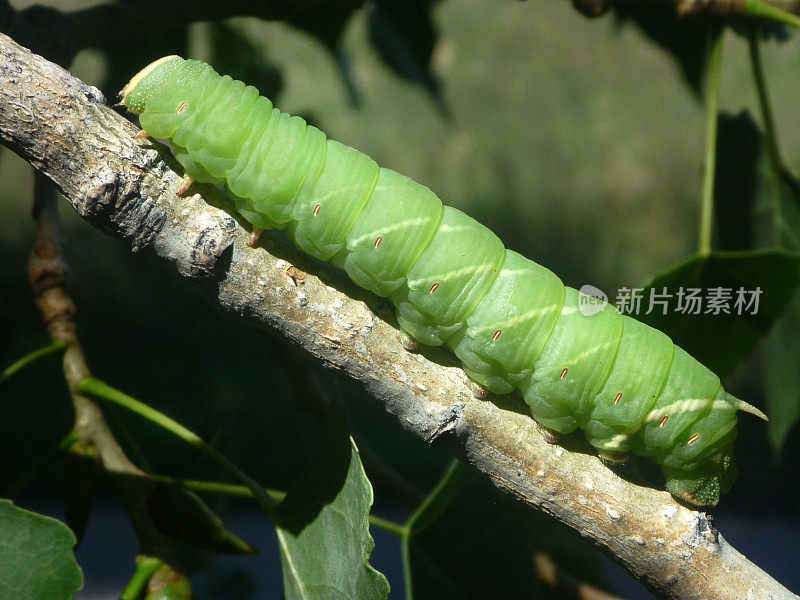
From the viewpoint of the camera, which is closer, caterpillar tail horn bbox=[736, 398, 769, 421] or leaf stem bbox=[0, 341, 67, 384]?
caterpillar tail horn bbox=[736, 398, 769, 421]

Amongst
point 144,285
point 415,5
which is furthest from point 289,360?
point 144,285

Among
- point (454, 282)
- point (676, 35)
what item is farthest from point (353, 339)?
point (676, 35)

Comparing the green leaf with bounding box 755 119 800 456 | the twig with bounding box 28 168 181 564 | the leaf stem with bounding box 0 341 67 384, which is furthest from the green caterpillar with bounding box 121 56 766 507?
the green leaf with bounding box 755 119 800 456

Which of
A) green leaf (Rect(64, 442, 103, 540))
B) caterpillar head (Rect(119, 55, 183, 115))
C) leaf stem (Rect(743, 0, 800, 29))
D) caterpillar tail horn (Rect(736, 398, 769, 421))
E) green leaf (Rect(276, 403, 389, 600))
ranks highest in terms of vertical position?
leaf stem (Rect(743, 0, 800, 29))

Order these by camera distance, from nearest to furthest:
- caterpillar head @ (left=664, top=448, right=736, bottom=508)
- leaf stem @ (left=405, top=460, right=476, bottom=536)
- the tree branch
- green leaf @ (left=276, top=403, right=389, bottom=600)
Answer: the tree branch < green leaf @ (left=276, top=403, right=389, bottom=600) < caterpillar head @ (left=664, top=448, right=736, bottom=508) < leaf stem @ (left=405, top=460, right=476, bottom=536)

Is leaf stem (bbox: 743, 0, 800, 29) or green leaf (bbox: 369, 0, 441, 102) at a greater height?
leaf stem (bbox: 743, 0, 800, 29)

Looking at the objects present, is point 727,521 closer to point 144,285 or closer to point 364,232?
point 364,232

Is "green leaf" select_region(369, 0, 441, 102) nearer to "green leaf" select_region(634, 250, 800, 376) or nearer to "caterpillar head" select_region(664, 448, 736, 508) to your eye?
"green leaf" select_region(634, 250, 800, 376)
